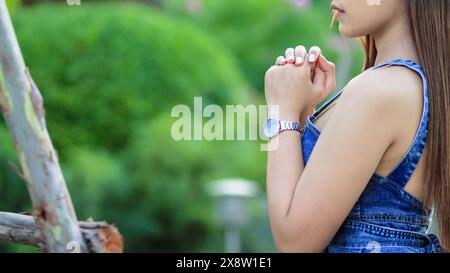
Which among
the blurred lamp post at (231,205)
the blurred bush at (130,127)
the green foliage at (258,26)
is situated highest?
the green foliage at (258,26)

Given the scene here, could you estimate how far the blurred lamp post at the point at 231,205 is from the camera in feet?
12.5

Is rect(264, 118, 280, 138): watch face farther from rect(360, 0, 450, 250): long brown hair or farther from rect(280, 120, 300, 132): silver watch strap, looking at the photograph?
rect(360, 0, 450, 250): long brown hair

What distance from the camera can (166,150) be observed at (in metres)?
4.07

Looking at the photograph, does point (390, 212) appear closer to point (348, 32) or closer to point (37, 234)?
point (348, 32)

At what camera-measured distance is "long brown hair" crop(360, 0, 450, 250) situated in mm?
958

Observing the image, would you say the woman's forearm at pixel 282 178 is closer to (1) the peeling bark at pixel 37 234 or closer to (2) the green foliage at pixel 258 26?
(1) the peeling bark at pixel 37 234

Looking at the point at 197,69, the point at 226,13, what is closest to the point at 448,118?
the point at 197,69

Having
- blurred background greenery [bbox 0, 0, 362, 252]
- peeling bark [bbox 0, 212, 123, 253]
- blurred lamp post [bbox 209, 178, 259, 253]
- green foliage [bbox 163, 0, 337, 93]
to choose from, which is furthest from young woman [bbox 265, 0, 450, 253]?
green foliage [bbox 163, 0, 337, 93]

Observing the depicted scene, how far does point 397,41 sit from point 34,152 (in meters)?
0.48

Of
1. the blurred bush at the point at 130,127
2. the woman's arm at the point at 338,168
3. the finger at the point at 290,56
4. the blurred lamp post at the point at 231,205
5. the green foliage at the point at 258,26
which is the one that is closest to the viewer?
the woman's arm at the point at 338,168

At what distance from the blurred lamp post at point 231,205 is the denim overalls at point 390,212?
279 centimetres

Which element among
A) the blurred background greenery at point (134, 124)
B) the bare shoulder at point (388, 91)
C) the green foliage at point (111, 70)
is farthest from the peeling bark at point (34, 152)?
the green foliage at point (111, 70)

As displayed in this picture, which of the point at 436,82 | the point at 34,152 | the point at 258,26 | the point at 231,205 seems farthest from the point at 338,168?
the point at 258,26

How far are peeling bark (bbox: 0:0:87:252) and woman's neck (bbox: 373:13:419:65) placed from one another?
0.44 meters
